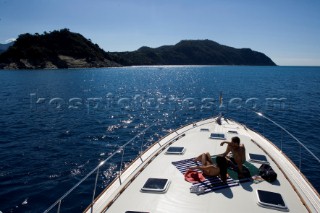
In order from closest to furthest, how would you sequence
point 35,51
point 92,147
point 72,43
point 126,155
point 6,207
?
point 6,207, point 126,155, point 92,147, point 35,51, point 72,43

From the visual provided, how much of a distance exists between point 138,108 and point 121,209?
3471 centimetres

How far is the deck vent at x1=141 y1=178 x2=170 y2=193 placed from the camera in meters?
8.70

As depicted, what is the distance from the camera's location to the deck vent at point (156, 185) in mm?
8703

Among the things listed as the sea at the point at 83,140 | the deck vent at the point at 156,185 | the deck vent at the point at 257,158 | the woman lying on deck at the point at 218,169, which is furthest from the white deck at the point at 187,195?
the sea at the point at 83,140

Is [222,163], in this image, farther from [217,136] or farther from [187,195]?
[217,136]

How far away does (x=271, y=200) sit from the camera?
798 centimetres

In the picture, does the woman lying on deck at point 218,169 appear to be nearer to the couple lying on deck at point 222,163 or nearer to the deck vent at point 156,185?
the couple lying on deck at point 222,163

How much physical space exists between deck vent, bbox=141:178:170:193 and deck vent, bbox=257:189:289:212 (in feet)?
10.8

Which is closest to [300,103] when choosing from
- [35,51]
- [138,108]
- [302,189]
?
[138,108]

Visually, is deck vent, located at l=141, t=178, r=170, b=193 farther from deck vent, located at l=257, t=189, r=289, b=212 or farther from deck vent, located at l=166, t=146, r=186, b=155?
deck vent, located at l=257, t=189, r=289, b=212

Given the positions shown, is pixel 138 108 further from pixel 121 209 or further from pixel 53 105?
pixel 121 209

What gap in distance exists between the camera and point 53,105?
41688mm

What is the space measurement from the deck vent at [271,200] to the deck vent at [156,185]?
129 inches

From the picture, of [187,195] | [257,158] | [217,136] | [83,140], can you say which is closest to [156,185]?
[187,195]
